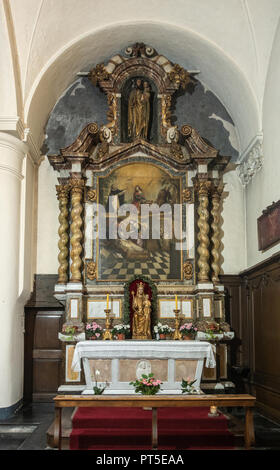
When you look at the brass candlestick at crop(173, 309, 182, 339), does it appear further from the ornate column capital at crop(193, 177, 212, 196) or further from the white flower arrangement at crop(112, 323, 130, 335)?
the ornate column capital at crop(193, 177, 212, 196)

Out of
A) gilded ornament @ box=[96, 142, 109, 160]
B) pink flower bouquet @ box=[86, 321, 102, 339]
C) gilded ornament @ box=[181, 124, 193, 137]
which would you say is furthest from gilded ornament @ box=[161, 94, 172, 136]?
pink flower bouquet @ box=[86, 321, 102, 339]

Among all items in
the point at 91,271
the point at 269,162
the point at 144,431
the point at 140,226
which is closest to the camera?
the point at 144,431

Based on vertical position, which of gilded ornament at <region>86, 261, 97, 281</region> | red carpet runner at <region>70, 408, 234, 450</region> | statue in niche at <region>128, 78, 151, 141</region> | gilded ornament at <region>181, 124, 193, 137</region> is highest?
statue in niche at <region>128, 78, 151, 141</region>

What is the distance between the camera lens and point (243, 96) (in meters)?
11.7

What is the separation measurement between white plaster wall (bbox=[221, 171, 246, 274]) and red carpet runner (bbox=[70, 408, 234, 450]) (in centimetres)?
441

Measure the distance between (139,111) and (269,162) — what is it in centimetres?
309

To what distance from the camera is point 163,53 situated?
12.6 meters

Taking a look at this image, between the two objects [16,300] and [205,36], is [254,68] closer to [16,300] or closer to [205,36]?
[205,36]

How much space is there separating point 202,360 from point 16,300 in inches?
138

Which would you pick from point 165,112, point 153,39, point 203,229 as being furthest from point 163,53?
point 203,229

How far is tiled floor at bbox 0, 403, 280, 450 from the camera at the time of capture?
7668 mm

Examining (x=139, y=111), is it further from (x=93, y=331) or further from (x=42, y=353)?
(x=42, y=353)

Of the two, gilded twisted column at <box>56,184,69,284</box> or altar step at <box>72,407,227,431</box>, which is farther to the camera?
gilded twisted column at <box>56,184,69,284</box>
